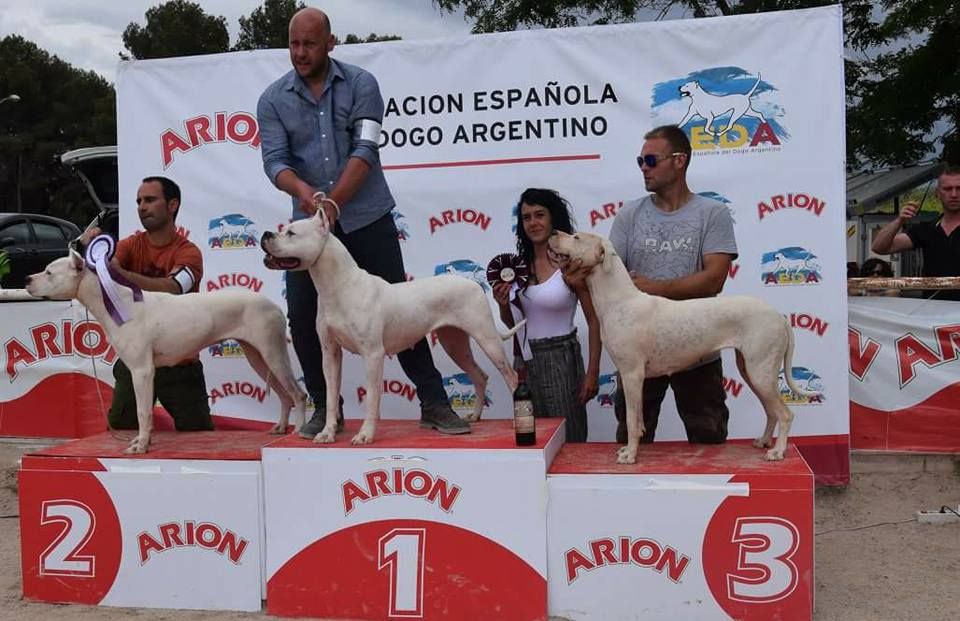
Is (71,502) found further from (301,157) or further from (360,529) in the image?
(301,157)

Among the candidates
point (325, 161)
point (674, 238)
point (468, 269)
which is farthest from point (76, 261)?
point (674, 238)

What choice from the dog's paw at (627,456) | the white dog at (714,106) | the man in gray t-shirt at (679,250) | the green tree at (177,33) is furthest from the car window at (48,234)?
the green tree at (177,33)

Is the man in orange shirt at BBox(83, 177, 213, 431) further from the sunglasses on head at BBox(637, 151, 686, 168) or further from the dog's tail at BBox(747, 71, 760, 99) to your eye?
the dog's tail at BBox(747, 71, 760, 99)

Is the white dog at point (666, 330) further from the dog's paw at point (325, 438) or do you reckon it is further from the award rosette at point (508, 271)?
the dog's paw at point (325, 438)

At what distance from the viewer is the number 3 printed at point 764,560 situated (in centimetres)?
358

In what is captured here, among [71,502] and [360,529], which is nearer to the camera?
[360,529]

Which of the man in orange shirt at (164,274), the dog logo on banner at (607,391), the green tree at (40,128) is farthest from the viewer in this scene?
the green tree at (40,128)

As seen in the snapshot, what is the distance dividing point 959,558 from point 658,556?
2.25 metres

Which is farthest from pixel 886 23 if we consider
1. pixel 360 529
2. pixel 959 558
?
pixel 360 529

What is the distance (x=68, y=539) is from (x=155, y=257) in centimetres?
161

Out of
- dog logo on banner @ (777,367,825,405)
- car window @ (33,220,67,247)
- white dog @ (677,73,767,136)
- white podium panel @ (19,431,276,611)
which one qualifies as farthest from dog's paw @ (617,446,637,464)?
car window @ (33,220,67,247)

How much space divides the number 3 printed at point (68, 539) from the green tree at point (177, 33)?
86.2ft

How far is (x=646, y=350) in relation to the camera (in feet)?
12.7

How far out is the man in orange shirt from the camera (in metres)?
4.90
